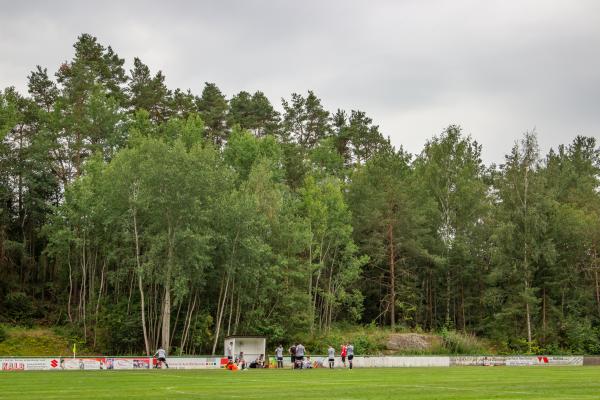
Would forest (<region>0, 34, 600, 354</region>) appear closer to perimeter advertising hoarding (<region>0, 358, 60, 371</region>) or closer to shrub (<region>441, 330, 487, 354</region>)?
shrub (<region>441, 330, 487, 354</region>)

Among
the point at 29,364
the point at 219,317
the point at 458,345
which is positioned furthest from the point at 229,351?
the point at 458,345

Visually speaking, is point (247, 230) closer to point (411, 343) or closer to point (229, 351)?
point (229, 351)

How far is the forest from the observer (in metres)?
58.7

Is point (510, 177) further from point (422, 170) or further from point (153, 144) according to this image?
point (153, 144)

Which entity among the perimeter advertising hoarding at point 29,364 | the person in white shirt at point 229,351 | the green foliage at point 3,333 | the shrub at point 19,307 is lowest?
the perimeter advertising hoarding at point 29,364

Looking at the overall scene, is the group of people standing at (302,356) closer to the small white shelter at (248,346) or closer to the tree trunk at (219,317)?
the small white shelter at (248,346)

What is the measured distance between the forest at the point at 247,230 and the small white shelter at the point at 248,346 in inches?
260

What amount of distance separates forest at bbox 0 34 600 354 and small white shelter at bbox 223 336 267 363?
6.61 meters

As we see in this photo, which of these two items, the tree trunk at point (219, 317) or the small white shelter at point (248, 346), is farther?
the tree trunk at point (219, 317)

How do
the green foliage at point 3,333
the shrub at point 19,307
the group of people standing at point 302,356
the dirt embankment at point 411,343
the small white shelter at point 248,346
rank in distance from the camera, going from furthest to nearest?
the dirt embankment at point 411,343
the shrub at point 19,307
the green foliage at point 3,333
the small white shelter at point 248,346
the group of people standing at point 302,356

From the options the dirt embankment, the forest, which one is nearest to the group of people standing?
the forest

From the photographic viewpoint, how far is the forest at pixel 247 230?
58.7m

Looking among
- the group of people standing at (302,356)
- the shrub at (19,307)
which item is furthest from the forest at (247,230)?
the group of people standing at (302,356)

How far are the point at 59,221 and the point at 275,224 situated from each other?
64.5 ft
